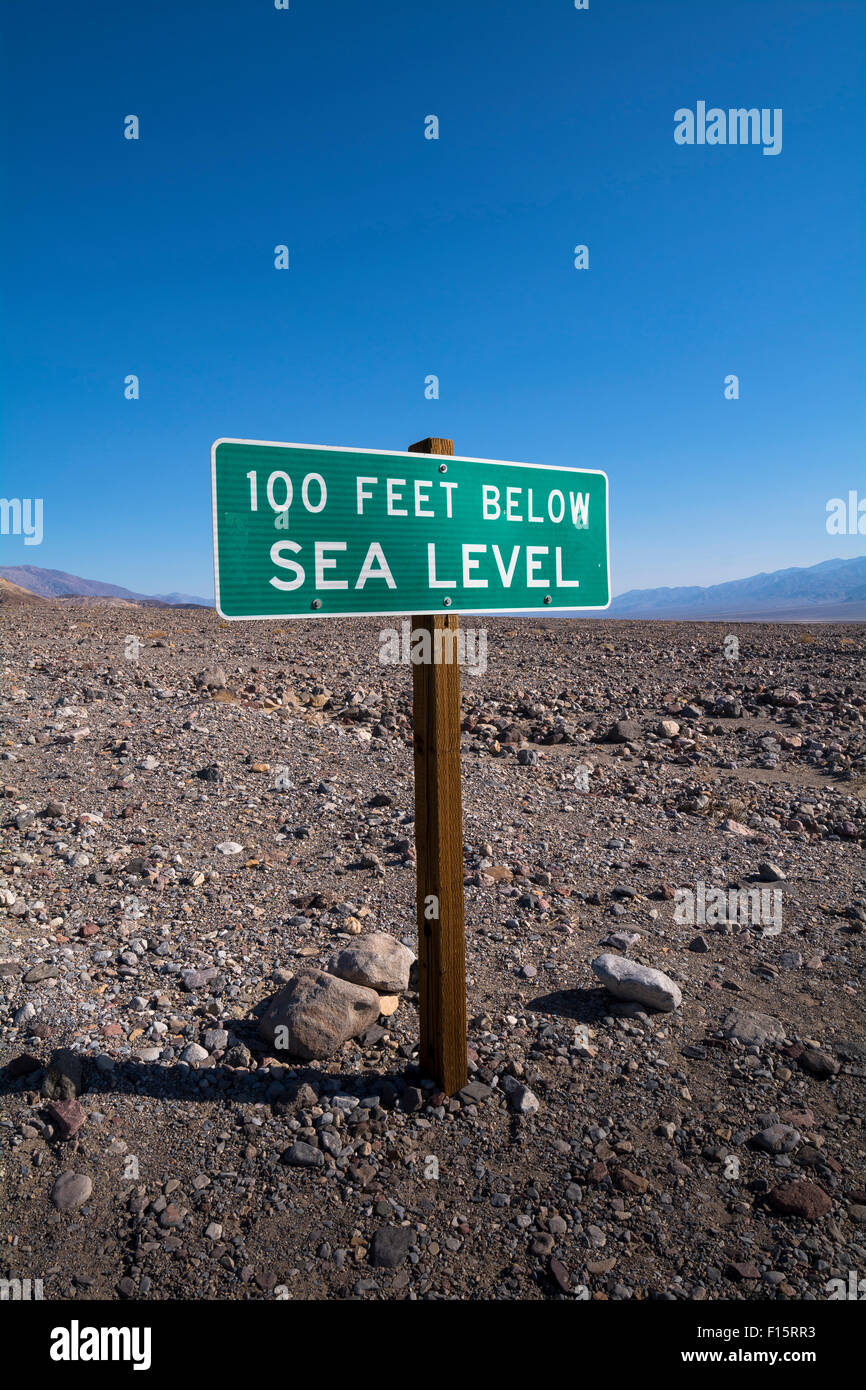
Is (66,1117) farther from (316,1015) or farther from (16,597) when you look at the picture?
(16,597)

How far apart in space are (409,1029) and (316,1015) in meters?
0.51

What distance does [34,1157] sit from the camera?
3.01 m

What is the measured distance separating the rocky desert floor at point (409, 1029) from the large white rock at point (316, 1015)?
0.10 meters

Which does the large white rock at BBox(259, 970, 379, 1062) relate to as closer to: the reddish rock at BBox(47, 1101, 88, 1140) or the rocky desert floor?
the rocky desert floor

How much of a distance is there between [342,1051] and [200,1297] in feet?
4.07

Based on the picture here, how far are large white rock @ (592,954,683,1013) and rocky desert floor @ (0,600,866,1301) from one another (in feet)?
0.30

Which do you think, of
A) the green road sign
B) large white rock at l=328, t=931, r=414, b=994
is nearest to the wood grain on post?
the green road sign

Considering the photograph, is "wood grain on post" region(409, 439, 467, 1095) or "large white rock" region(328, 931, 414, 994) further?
"large white rock" region(328, 931, 414, 994)

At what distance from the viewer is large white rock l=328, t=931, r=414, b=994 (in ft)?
12.9

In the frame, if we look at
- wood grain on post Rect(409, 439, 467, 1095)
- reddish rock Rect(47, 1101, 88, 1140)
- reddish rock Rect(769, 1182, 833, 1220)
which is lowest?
reddish rock Rect(769, 1182, 833, 1220)

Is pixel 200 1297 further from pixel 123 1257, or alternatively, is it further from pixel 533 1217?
pixel 533 1217

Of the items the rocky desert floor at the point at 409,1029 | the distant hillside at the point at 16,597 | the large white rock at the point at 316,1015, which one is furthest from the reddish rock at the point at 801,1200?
the distant hillside at the point at 16,597

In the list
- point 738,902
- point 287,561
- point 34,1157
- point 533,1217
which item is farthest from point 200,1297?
point 738,902

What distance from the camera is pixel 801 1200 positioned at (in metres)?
2.85
